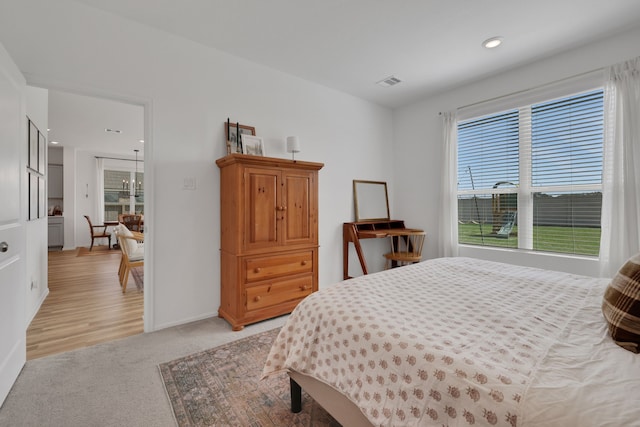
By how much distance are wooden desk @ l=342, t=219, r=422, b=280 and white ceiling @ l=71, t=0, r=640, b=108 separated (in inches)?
73.8

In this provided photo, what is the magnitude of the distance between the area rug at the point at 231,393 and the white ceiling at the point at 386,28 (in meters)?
2.63

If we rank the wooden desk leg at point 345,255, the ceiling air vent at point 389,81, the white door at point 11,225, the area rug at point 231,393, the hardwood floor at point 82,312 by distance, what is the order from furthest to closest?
the wooden desk leg at point 345,255, the ceiling air vent at point 389,81, the hardwood floor at point 82,312, the white door at point 11,225, the area rug at point 231,393

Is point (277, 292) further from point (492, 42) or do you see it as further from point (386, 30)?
point (492, 42)

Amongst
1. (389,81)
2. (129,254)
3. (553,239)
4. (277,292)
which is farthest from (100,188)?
(553,239)

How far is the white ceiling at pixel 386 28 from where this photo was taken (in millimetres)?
2201

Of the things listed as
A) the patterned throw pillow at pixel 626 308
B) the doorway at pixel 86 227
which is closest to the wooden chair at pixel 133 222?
the doorway at pixel 86 227

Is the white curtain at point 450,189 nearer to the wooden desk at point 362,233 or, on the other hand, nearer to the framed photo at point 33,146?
the wooden desk at point 362,233

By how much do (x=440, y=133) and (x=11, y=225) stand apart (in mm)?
4219

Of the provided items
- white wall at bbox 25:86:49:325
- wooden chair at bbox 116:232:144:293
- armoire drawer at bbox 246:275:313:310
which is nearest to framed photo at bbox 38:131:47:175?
white wall at bbox 25:86:49:325

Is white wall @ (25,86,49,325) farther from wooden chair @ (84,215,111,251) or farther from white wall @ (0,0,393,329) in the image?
wooden chair @ (84,215,111,251)

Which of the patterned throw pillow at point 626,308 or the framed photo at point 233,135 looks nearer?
the patterned throw pillow at point 626,308

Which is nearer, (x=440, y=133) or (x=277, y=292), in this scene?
(x=277, y=292)

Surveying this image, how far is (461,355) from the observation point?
0.90 meters

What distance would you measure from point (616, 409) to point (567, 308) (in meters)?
0.78
